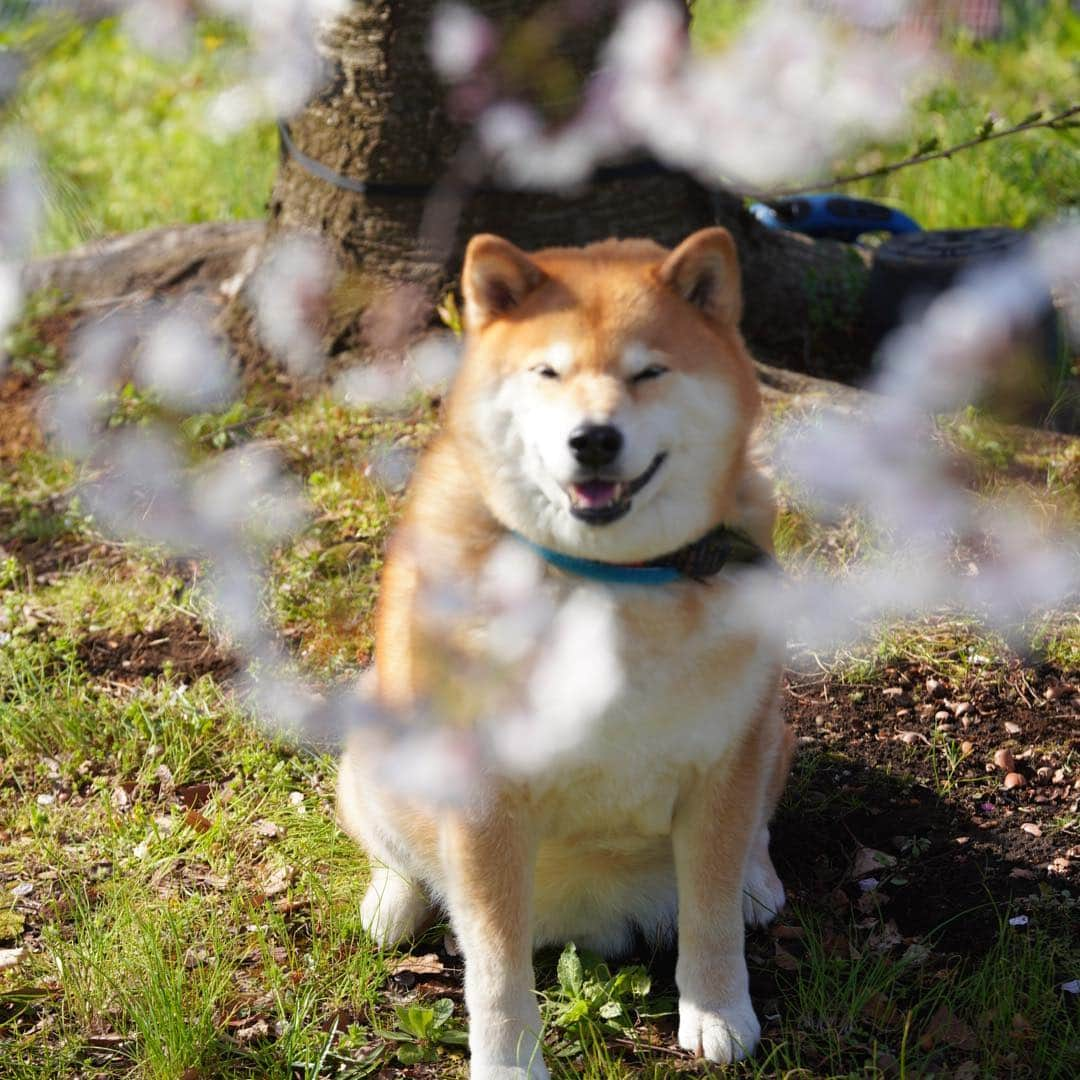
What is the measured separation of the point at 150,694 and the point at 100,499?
0.93 m

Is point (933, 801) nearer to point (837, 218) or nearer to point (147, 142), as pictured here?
point (837, 218)

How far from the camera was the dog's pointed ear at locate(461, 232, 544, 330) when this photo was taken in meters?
2.27

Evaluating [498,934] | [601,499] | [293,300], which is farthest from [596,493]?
[293,300]

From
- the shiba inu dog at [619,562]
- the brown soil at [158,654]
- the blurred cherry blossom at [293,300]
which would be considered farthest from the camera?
the blurred cherry blossom at [293,300]

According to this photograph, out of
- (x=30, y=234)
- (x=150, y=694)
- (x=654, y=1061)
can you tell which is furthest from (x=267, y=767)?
(x=30, y=234)

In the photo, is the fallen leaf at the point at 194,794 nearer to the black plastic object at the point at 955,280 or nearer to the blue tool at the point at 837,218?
the black plastic object at the point at 955,280

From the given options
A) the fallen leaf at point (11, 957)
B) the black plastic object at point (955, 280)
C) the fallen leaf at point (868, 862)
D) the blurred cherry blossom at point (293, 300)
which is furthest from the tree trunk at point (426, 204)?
the fallen leaf at point (11, 957)

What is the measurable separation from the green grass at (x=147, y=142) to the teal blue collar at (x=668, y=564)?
101 inches

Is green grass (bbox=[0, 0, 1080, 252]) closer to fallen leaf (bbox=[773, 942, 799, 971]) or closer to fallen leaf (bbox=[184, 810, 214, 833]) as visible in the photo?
fallen leaf (bbox=[184, 810, 214, 833])

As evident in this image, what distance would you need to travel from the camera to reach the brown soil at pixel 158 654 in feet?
11.8

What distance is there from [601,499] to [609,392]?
168mm

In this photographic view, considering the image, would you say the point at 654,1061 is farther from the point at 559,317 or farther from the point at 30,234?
the point at 30,234

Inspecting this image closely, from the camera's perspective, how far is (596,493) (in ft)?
7.11

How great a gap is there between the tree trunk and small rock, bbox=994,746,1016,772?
1816mm
